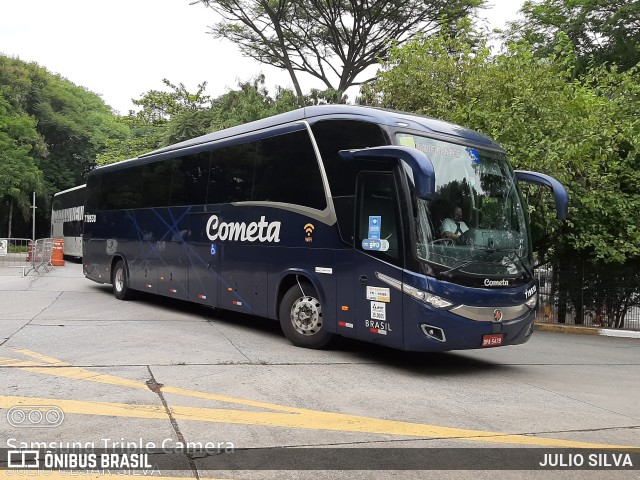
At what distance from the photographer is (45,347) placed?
8930 mm

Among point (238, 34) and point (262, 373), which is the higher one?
point (238, 34)

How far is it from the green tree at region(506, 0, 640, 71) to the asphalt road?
697 inches

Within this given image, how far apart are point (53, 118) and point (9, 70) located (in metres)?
5.19

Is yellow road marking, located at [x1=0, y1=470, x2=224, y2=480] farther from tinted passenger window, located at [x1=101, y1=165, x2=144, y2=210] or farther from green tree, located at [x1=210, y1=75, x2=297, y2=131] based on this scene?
green tree, located at [x1=210, y1=75, x2=297, y2=131]

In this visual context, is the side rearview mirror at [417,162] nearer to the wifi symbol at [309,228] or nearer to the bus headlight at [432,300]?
the bus headlight at [432,300]

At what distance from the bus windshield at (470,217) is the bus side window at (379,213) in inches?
12.4

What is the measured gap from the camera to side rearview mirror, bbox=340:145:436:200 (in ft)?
22.7

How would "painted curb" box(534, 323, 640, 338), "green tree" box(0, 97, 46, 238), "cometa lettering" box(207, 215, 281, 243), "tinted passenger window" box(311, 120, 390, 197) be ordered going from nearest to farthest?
"tinted passenger window" box(311, 120, 390, 197), "cometa lettering" box(207, 215, 281, 243), "painted curb" box(534, 323, 640, 338), "green tree" box(0, 97, 46, 238)

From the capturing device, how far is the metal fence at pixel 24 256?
24.5 metres

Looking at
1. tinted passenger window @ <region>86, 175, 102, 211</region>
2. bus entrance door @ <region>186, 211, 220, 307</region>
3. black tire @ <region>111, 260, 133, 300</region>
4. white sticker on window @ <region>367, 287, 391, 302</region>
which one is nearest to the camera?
white sticker on window @ <region>367, 287, 391, 302</region>

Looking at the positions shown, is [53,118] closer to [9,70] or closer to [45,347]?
[9,70]

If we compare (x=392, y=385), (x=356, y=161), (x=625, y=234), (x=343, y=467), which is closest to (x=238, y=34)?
(x=625, y=234)

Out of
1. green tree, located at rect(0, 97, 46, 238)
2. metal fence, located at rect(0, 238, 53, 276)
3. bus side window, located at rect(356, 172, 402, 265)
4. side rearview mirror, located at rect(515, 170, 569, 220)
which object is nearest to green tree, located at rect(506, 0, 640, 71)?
side rearview mirror, located at rect(515, 170, 569, 220)

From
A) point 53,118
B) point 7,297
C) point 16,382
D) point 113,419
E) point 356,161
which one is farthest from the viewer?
point 53,118
